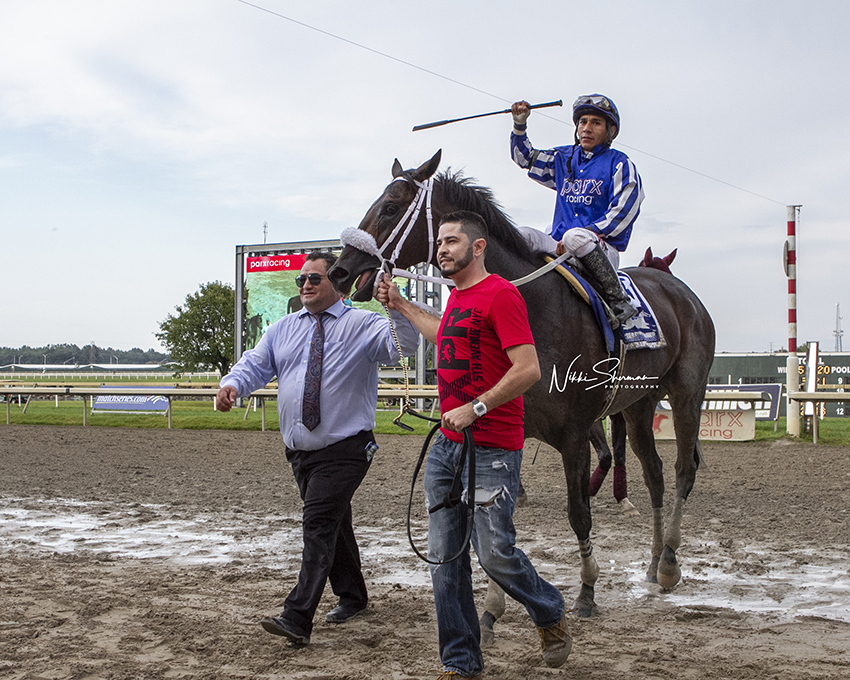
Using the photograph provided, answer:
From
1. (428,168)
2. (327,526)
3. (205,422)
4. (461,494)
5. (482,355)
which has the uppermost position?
(428,168)

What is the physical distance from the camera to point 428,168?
399 centimetres

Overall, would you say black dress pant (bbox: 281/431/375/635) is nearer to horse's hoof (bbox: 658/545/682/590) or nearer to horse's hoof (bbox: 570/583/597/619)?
horse's hoof (bbox: 570/583/597/619)

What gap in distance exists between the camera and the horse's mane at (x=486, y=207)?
4.11 m

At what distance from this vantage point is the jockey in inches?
173

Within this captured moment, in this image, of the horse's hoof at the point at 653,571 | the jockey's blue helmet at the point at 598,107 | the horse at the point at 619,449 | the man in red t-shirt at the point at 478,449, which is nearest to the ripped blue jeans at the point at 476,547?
the man in red t-shirt at the point at 478,449

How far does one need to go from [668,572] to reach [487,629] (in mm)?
1462

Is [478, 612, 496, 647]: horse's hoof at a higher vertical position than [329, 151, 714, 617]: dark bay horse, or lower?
lower

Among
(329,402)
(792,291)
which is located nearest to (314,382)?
(329,402)

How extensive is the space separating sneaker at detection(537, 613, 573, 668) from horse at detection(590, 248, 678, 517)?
341 cm

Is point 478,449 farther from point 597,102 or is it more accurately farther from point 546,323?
point 597,102

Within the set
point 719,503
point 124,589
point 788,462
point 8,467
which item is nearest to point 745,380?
point 788,462

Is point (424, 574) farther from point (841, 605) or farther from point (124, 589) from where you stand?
point (841, 605)

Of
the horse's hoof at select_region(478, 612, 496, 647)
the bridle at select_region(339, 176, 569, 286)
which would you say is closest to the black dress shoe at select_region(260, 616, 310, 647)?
the horse's hoof at select_region(478, 612, 496, 647)

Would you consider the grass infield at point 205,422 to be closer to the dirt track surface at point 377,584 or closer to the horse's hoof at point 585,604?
the dirt track surface at point 377,584
